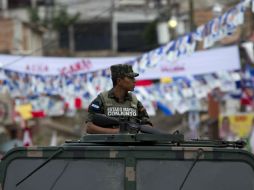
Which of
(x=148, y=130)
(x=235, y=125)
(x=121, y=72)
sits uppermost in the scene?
(x=121, y=72)

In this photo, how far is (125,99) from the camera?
21.0 ft

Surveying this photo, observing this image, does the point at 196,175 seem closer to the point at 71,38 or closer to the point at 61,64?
the point at 61,64

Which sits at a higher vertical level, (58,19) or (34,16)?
(34,16)

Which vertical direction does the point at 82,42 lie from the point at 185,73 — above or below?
above

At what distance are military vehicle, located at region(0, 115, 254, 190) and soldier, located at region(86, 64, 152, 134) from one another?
2.76 feet

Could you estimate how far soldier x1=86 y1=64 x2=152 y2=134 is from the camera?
6.23m

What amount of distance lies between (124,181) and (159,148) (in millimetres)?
333

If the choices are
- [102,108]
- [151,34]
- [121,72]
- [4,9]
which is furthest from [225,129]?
[4,9]

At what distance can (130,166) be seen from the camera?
5.15 meters

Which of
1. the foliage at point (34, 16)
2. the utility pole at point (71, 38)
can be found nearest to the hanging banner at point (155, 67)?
the foliage at point (34, 16)

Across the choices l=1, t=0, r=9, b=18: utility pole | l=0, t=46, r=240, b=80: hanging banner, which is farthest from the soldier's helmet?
l=1, t=0, r=9, b=18: utility pole

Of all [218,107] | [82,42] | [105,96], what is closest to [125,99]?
[105,96]

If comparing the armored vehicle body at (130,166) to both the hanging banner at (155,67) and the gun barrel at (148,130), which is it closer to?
the gun barrel at (148,130)

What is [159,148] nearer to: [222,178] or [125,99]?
[222,178]
